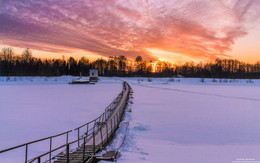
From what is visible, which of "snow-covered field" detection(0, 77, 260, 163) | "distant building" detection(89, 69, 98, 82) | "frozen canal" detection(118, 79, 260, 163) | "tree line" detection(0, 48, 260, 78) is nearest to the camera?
"frozen canal" detection(118, 79, 260, 163)

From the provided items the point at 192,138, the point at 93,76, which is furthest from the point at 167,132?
the point at 93,76

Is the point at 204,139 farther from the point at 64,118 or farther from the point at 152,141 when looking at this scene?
the point at 64,118

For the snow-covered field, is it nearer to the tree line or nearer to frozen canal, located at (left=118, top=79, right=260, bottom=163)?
frozen canal, located at (left=118, top=79, right=260, bottom=163)

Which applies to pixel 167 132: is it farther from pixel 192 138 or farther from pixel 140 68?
pixel 140 68

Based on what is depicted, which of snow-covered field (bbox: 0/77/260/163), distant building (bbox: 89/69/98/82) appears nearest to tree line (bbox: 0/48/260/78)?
distant building (bbox: 89/69/98/82)

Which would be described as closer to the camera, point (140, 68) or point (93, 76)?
point (93, 76)

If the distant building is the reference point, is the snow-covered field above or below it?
below

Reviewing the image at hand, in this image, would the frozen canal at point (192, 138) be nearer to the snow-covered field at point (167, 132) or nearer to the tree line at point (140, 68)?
the snow-covered field at point (167, 132)

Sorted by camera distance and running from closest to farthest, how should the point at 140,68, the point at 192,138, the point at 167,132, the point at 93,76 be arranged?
the point at 192,138
the point at 167,132
the point at 93,76
the point at 140,68

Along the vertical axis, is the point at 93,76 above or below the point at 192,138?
above

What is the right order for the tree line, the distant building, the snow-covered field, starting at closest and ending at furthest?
the snow-covered field
the distant building
the tree line

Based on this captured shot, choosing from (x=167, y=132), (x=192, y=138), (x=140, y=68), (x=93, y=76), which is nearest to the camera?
(x=192, y=138)

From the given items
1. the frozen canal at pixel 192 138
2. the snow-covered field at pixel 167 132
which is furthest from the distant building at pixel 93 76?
the frozen canal at pixel 192 138

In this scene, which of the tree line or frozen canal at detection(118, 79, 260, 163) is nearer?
frozen canal at detection(118, 79, 260, 163)
